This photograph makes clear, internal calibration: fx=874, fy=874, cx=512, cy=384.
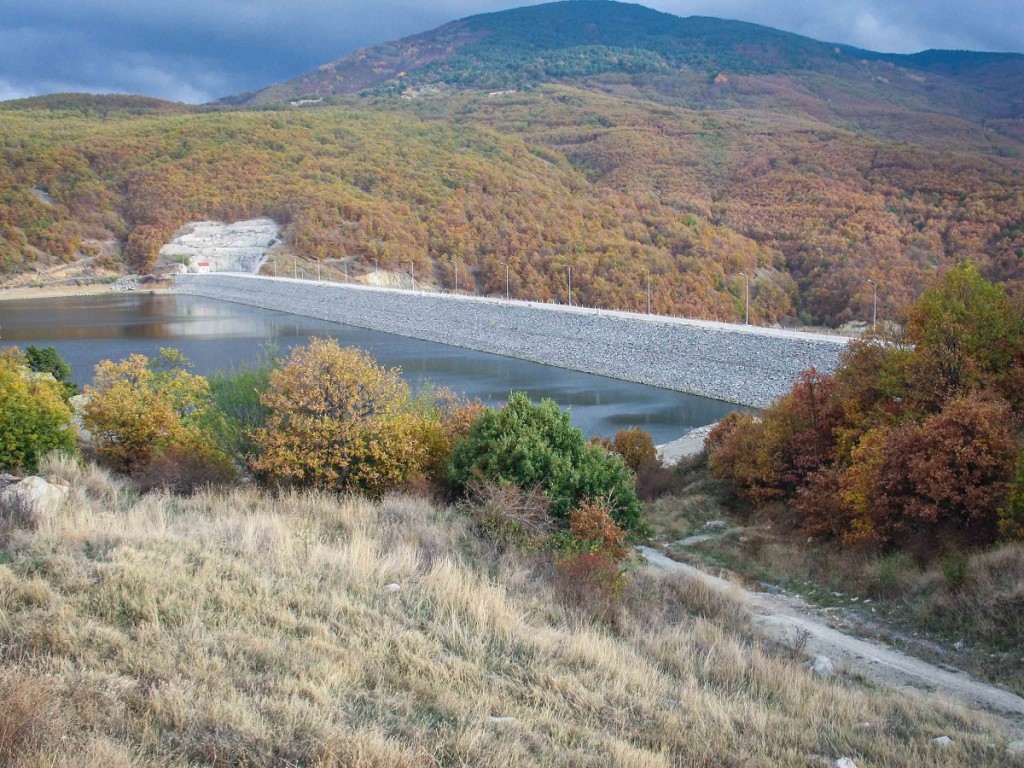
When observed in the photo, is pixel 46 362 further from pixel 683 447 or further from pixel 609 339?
pixel 609 339

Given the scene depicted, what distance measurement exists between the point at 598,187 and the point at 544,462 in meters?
73.3

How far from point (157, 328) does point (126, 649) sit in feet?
151

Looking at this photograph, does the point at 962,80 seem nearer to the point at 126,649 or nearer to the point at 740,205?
the point at 740,205

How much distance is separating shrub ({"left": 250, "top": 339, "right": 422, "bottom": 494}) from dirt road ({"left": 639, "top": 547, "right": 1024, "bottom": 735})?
4.26 meters

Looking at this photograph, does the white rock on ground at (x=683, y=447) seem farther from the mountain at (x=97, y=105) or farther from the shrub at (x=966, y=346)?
the mountain at (x=97, y=105)

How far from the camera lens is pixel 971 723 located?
4590 millimetres

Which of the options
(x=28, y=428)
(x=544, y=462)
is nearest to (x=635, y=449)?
(x=544, y=462)

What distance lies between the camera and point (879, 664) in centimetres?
604

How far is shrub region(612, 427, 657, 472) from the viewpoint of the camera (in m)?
17.1

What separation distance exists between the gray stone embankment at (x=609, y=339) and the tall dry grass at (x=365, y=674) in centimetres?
1922

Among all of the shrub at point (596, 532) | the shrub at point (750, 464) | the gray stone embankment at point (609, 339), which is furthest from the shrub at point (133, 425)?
the gray stone embankment at point (609, 339)

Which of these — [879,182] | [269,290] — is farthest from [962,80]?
[269,290]

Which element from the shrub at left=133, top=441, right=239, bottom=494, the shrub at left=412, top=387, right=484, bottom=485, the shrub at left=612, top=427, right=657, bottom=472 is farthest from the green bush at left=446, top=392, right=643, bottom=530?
the shrub at left=612, top=427, right=657, bottom=472

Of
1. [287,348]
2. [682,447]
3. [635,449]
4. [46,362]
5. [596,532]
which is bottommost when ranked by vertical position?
[287,348]
